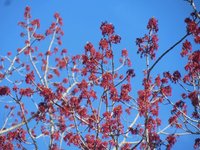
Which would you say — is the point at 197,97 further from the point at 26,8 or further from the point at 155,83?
the point at 26,8

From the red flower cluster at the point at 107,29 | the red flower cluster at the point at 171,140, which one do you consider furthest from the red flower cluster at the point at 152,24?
the red flower cluster at the point at 171,140

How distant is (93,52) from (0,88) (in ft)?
10.4

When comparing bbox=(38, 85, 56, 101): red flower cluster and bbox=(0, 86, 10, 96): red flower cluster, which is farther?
bbox=(0, 86, 10, 96): red flower cluster

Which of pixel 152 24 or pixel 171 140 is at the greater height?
pixel 152 24

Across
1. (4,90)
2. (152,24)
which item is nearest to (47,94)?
(4,90)

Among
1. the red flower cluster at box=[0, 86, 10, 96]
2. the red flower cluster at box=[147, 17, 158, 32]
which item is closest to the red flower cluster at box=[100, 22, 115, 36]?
the red flower cluster at box=[147, 17, 158, 32]

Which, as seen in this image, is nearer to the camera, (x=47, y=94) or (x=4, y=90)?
(x=47, y=94)

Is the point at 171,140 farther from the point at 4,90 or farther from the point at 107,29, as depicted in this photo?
the point at 4,90

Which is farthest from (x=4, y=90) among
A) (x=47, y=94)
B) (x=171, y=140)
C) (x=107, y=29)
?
(x=171, y=140)

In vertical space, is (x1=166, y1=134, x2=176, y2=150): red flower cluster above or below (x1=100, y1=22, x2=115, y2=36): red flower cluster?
below

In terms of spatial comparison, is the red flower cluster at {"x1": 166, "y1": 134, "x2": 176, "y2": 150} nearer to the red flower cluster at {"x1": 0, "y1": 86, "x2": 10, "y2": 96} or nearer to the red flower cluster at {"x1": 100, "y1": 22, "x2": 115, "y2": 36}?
the red flower cluster at {"x1": 100, "y1": 22, "x2": 115, "y2": 36}

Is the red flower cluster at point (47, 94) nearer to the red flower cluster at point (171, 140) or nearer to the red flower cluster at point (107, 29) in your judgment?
the red flower cluster at point (107, 29)

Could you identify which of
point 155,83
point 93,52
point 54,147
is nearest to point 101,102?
point 93,52

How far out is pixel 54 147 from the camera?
11.2m
